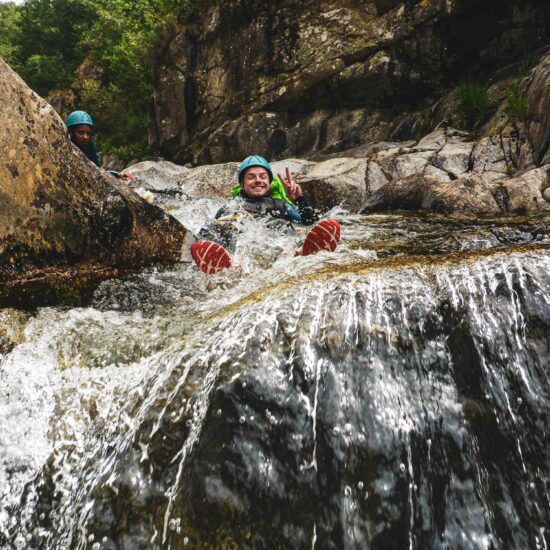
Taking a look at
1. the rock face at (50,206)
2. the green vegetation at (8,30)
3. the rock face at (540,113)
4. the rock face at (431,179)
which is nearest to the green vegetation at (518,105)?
the rock face at (540,113)

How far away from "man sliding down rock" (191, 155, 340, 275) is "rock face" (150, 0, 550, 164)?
21.6 ft

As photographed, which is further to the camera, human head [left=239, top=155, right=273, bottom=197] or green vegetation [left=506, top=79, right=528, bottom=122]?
green vegetation [left=506, top=79, right=528, bottom=122]

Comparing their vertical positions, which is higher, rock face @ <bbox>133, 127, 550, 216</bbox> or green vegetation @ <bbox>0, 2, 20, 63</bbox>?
green vegetation @ <bbox>0, 2, 20, 63</bbox>

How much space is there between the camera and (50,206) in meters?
2.86

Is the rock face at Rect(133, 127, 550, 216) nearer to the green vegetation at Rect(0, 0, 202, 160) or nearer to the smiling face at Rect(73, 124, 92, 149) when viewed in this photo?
the smiling face at Rect(73, 124, 92, 149)

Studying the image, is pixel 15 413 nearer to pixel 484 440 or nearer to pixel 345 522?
pixel 345 522

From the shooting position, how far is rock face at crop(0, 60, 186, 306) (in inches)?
105

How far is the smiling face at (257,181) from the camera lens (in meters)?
5.27

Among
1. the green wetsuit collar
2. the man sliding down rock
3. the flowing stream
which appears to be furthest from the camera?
the green wetsuit collar

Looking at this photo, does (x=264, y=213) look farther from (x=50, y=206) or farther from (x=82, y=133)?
(x=82, y=133)

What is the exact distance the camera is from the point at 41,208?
9.20 ft

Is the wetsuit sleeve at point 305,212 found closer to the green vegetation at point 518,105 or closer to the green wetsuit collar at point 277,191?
the green wetsuit collar at point 277,191

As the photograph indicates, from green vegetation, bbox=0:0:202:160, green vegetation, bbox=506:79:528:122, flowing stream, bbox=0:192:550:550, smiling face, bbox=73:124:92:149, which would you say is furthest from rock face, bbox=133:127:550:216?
green vegetation, bbox=0:0:202:160

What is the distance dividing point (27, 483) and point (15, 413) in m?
0.35
